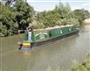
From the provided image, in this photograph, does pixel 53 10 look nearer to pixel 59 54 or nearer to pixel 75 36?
pixel 75 36

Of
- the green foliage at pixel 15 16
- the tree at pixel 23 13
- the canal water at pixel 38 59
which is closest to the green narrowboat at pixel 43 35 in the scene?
the canal water at pixel 38 59

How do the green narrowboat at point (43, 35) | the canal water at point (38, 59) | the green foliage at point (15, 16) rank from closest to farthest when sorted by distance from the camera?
the canal water at point (38, 59) < the green narrowboat at point (43, 35) < the green foliage at point (15, 16)

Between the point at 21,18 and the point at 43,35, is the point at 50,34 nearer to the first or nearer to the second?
the point at 43,35

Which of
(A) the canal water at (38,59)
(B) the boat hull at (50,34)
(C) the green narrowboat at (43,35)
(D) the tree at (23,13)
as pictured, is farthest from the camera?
(D) the tree at (23,13)

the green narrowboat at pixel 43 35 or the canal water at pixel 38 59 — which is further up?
the green narrowboat at pixel 43 35

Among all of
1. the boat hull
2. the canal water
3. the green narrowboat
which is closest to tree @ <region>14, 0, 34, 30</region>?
the boat hull

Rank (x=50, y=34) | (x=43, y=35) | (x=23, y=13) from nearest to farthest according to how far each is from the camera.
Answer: (x=43, y=35) < (x=50, y=34) < (x=23, y=13)

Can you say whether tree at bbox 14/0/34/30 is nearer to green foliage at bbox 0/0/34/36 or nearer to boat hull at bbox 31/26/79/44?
green foliage at bbox 0/0/34/36

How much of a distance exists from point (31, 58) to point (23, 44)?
210 cm

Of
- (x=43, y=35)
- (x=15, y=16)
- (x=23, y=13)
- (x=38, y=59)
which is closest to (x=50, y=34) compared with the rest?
(x=43, y=35)

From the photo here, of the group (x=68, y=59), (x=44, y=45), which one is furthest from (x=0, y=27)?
(x=68, y=59)

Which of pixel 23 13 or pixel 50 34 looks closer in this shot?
pixel 50 34

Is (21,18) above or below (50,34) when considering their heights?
above

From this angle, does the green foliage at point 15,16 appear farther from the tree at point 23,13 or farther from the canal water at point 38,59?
the canal water at point 38,59
